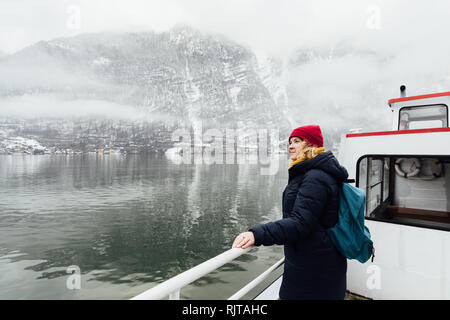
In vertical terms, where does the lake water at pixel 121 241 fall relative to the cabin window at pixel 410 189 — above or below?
below

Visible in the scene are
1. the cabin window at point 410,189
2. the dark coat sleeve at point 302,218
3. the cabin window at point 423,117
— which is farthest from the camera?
the cabin window at point 423,117

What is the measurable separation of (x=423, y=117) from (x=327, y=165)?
5.92 metres

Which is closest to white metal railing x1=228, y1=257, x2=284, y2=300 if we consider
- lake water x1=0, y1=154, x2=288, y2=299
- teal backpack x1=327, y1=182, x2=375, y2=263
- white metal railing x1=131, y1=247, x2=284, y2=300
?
white metal railing x1=131, y1=247, x2=284, y2=300

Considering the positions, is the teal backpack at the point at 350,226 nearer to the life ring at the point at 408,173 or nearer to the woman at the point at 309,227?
the woman at the point at 309,227

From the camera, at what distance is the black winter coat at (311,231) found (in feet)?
5.67

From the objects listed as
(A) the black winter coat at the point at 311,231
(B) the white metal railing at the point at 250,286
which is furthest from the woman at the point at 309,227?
(B) the white metal railing at the point at 250,286

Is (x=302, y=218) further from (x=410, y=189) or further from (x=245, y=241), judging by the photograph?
(x=410, y=189)

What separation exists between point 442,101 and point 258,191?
36.8 m

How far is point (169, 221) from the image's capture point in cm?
2452

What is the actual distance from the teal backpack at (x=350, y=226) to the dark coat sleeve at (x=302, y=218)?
0.16 m

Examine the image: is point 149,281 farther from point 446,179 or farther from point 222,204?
point 222,204

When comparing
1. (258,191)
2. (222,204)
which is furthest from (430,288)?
(258,191)

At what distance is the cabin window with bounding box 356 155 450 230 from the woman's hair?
3471 mm

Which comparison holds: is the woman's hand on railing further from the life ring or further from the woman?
the life ring
